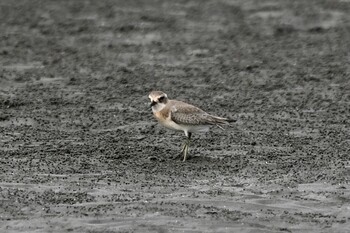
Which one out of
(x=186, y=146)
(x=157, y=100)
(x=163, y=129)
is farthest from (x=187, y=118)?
(x=163, y=129)

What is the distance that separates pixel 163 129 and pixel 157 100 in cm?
155

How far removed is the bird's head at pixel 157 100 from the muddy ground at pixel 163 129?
0.63m

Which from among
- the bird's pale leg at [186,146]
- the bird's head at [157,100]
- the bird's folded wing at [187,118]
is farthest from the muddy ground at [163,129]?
the bird's head at [157,100]

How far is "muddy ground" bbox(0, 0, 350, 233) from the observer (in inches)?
452

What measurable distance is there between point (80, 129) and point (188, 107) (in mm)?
2147

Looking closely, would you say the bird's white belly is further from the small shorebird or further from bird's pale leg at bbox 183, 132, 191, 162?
bird's pale leg at bbox 183, 132, 191, 162

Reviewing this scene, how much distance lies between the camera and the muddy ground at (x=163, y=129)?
11.5 meters

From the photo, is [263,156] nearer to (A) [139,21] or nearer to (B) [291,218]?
(B) [291,218]

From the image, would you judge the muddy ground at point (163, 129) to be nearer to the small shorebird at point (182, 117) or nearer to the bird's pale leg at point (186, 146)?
the bird's pale leg at point (186, 146)

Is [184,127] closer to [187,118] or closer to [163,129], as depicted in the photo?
[187,118]

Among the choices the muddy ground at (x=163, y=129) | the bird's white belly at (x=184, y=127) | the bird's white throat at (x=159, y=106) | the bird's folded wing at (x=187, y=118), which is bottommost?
the muddy ground at (x=163, y=129)

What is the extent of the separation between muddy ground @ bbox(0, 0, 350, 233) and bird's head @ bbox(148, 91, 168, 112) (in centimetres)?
63

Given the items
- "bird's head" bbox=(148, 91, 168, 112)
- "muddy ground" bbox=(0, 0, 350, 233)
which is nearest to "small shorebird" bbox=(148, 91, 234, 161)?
"bird's head" bbox=(148, 91, 168, 112)

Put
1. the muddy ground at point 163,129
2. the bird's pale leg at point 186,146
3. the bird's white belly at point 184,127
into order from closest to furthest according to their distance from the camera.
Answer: the muddy ground at point 163,129 < the bird's pale leg at point 186,146 < the bird's white belly at point 184,127
